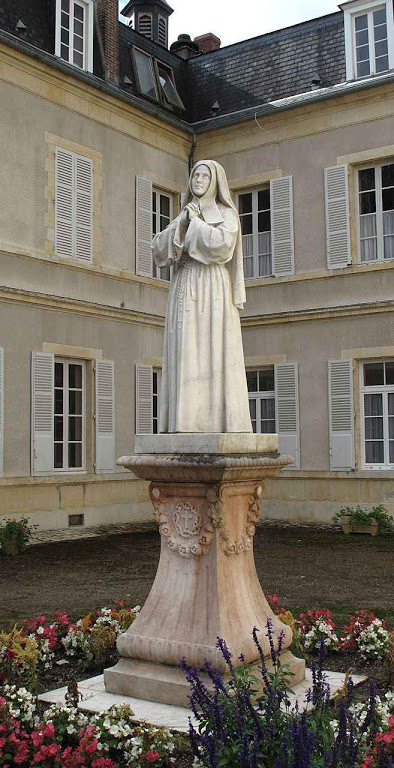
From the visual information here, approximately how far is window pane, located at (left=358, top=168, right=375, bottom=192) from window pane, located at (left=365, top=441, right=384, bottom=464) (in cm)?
447

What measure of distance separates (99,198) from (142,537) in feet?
19.0

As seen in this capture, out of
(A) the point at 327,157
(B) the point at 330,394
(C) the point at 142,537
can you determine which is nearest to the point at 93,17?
(A) the point at 327,157

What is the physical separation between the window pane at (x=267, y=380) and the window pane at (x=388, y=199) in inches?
138

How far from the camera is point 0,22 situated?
13.0 meters

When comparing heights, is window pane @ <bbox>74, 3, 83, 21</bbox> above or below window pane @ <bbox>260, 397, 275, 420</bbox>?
above

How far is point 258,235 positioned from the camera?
15.6 metres

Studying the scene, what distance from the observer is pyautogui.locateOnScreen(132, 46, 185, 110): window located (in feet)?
52.6

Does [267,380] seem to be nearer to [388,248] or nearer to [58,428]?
[388,248]

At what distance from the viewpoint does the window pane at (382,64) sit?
1455 cm

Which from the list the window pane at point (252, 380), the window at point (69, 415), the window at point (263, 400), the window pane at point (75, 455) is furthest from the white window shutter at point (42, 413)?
the window pane at point (252, 380)

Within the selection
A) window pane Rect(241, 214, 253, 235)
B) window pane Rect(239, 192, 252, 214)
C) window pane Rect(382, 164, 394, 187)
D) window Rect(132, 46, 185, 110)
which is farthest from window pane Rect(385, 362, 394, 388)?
window Rect(132, 46, 185, 110)

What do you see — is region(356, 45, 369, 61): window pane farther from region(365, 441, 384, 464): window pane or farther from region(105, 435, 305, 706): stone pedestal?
region(105, 435, 305, 706): stone pedestal

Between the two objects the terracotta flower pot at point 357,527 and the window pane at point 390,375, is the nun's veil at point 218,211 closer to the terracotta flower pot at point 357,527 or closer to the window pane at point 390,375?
the terracotta flower pot at point 357,527

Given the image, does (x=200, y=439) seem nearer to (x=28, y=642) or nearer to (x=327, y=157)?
(x=28, y=642)
